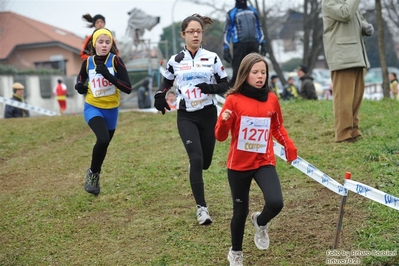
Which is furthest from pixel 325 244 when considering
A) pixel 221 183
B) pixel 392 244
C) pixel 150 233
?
pixel 221 183

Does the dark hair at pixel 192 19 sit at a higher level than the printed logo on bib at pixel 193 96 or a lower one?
higher

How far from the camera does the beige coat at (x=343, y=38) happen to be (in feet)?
29.7

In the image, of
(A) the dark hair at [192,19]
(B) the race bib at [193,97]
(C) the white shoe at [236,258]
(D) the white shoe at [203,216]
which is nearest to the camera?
(C) the white shoe at [236,258]

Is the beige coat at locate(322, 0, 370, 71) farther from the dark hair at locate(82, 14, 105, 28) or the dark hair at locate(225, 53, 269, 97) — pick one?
the dark hair at locate(225, 53, 269, 97)

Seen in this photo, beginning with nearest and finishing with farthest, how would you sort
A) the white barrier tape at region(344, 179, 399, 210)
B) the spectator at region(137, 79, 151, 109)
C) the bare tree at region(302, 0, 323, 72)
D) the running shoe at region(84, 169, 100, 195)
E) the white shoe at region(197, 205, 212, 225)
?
1. the white barrier tape at region(344, 179, 399, 210)
2. the white shoe at region(197, 205, 212, 225)
3. the running shoe at region(84, 169, 100, 195)
4. the spectator at region(137, 79, 151, 109)
5. the bare tree at region(302, 0, 323, 72)

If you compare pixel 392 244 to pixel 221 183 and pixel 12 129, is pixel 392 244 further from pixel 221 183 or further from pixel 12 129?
pixel 12 129

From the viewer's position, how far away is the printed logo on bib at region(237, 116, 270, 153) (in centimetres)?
539

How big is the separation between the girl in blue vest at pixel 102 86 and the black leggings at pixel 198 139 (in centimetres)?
115

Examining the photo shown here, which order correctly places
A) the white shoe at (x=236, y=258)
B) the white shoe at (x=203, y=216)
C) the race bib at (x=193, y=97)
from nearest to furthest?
the white shoe at (x=236, y=258) → the white shoe at (x=203, y=216) → the race bib at (x=193, y=97)

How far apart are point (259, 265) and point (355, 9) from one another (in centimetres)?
482

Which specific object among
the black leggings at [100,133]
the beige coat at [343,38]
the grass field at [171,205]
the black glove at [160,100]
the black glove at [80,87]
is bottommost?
the grass field at [171,205]

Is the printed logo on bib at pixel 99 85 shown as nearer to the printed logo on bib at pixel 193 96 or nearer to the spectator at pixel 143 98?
the printed logo on bib at pixel 193 96

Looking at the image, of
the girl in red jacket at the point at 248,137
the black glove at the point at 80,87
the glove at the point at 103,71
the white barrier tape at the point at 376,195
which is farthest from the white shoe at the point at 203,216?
the black glove at the point at 80,87

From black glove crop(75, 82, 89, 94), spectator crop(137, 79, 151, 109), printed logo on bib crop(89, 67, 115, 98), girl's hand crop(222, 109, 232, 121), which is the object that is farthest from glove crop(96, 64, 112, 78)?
spectator crop(137, 79, 151, 109)
